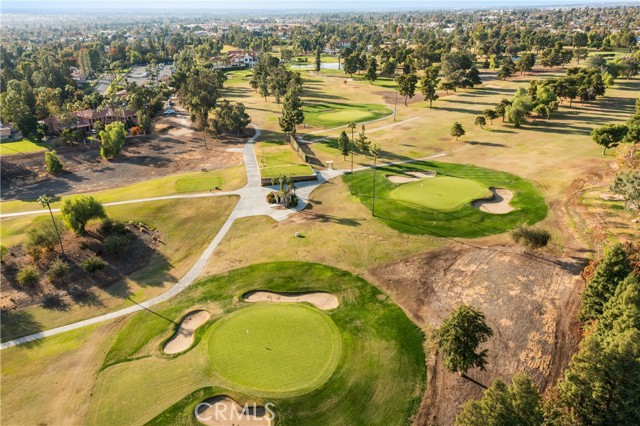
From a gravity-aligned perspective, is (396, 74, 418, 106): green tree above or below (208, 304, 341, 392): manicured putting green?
above

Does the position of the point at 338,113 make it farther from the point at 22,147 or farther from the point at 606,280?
the point at 606,280

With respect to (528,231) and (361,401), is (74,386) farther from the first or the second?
(528,231)

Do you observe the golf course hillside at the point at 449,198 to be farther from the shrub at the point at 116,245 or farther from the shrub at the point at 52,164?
the shrub at the point at 52,164

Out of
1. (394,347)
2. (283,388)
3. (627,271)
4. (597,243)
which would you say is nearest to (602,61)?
(597,243)

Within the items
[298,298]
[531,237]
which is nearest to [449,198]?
[531,237]

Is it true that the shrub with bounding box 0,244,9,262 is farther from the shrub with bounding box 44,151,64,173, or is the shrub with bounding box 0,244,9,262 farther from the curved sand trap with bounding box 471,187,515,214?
the curved sand trap with bounding box 471,187,515,214

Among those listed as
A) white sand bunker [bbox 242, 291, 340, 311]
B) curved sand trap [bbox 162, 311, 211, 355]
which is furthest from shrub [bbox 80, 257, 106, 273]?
white sand bunker [bbox 242, 291, 340, 311]

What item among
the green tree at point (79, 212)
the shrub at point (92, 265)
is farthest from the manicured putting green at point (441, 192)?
the green tree at point (79, 212)
